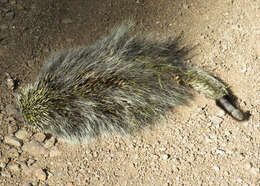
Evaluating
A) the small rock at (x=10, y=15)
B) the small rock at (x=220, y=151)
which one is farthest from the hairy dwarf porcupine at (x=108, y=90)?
the small rock at (x=10, y=15)

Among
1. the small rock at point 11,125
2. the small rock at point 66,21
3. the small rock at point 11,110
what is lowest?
the small rock at point 11,125

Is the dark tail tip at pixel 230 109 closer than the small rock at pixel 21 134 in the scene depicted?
No

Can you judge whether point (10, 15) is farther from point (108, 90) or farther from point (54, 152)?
point (54, 152)

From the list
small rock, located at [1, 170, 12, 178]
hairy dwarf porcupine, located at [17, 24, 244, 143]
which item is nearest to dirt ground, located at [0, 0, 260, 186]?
small rock, located at [1, 170, 12, 178]

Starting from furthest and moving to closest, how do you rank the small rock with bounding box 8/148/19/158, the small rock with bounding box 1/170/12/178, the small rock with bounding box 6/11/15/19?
the small rock with bounding box 6/11/15/19, the small rock with bounding box 8/148/19/158, the small rock with bounding box 1/170/12/178

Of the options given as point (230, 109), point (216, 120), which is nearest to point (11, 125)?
point (216, 120)

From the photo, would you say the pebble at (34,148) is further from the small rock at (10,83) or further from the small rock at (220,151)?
the small rock at (220,151)

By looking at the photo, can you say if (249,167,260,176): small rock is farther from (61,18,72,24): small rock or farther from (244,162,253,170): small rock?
(61,18,72,24): small rock

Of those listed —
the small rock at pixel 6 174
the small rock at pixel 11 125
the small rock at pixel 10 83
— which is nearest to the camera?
the small rock at pixel 6 174
